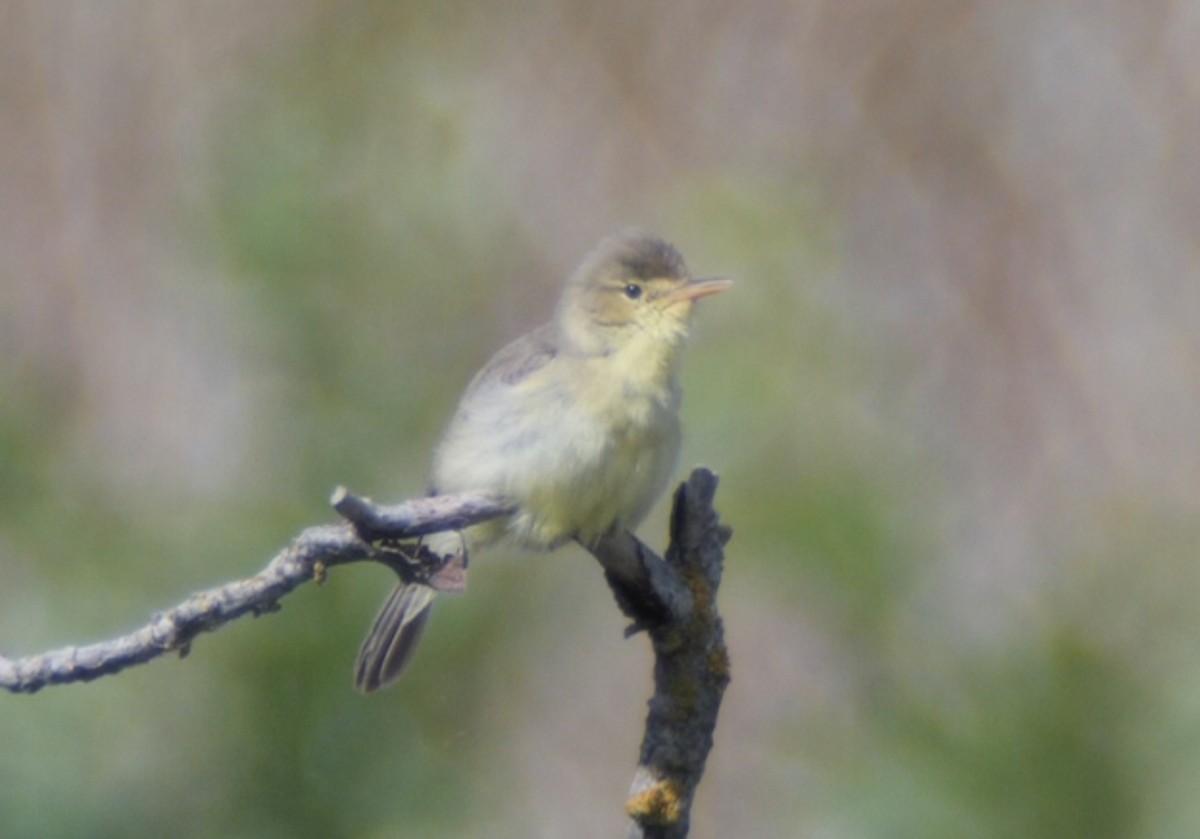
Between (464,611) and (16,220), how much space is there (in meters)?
3.68

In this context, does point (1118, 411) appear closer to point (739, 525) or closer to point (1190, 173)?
point (1190, 173)

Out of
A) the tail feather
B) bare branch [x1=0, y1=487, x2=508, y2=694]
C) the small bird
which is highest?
the small bird

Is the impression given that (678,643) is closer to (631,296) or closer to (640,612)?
(640,612)

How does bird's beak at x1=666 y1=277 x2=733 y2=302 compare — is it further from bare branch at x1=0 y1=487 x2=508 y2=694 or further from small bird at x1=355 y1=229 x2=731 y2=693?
bare branch at x1=0 y1=487 x2=508 y2=694

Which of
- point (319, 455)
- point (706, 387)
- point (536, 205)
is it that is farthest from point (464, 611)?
point (536, 205)

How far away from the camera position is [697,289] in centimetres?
452

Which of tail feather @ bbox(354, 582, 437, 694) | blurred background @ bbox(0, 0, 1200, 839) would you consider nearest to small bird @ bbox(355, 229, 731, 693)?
tail feather @ bbox(354, 582, 437, 694)

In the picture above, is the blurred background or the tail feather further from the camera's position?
the blurred background

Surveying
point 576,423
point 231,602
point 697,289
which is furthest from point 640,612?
point 697,289

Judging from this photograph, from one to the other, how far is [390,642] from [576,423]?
0.69 m

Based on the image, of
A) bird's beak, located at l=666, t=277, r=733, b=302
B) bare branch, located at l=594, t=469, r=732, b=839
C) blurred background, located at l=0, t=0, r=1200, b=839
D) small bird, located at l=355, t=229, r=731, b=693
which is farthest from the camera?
blurred background, located at l=0, t=0, r=1200, b=839

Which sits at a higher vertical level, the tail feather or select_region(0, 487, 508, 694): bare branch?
the tail feather

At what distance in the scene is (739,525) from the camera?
5.36 metres

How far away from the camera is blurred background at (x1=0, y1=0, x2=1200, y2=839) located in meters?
4.81
